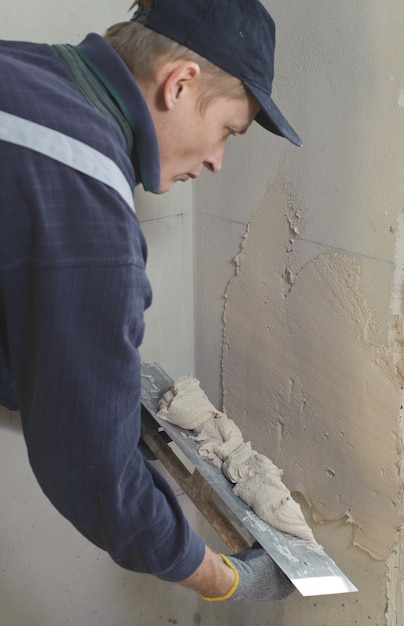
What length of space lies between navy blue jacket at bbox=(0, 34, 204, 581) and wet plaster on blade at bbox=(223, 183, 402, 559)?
0.73 meters

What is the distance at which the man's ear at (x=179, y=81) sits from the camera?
92cm

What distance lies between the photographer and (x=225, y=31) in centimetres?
94

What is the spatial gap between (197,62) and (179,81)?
4 centimetres

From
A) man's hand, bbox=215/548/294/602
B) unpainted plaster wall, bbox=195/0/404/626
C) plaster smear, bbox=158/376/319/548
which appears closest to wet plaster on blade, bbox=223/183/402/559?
unpainted plaster wall, bbox=195/0/404/626

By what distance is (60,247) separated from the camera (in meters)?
0.74

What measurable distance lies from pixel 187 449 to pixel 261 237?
25.6 inches

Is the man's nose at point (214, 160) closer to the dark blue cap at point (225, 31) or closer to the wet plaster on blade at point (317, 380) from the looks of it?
the dark blue cap at point (225, 31)

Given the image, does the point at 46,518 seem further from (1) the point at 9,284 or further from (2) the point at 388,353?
(1) the point at 9,284

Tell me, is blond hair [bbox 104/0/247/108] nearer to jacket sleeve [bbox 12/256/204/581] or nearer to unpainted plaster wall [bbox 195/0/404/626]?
jacket sleeve [bbox 12/256/204/581]

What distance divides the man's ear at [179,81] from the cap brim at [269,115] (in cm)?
10

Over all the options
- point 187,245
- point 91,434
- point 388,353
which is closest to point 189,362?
point 187,245

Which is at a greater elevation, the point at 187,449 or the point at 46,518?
the point at 187,449

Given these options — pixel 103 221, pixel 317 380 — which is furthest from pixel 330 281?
pixel 103 221

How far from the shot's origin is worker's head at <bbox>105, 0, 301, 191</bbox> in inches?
36.6
